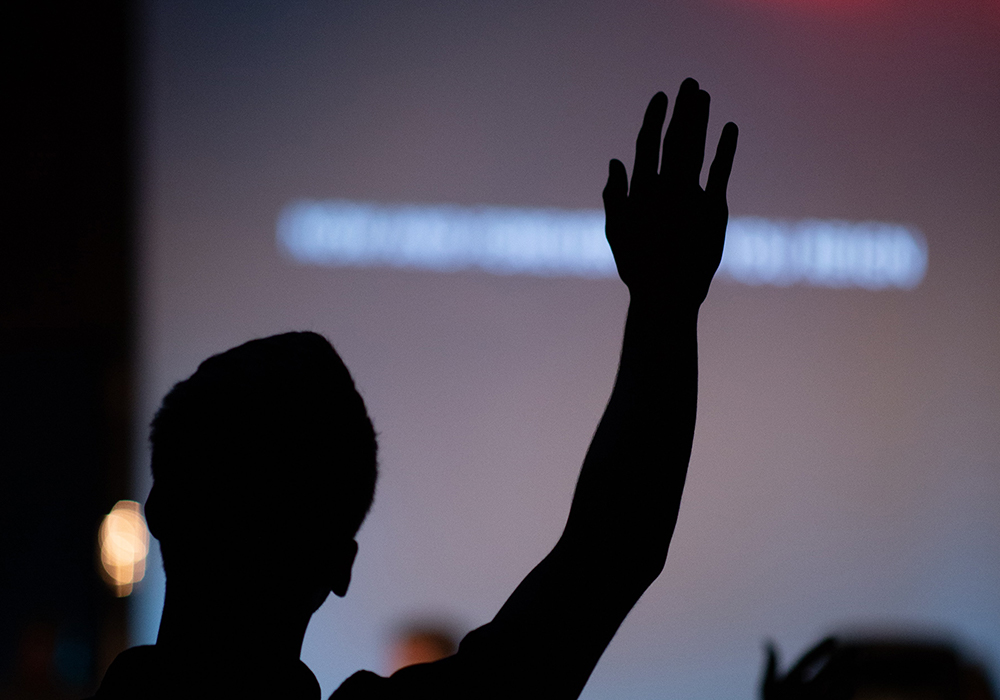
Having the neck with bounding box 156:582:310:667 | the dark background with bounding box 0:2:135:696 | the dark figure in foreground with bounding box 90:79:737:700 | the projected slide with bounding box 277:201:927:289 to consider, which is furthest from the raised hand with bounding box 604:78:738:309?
the dark background with bounding box 0:2:135:696

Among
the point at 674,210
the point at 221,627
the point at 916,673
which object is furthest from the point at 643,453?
the point at 916,673

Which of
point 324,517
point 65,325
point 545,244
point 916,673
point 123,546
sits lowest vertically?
point 916,673

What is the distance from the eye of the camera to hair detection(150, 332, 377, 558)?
47 centimetres

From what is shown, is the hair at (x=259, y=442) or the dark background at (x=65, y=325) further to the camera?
the dark background at (x=65, y=325)

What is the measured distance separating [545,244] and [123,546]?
1705 millimetres

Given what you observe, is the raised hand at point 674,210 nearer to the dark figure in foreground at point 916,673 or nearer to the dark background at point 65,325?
the dark figure in foreground at point 916,673

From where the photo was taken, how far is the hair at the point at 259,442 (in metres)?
0.47

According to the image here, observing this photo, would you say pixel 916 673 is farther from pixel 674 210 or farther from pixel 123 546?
pixel 123 546

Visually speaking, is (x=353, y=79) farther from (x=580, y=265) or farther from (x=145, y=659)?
(x=145, y=659)

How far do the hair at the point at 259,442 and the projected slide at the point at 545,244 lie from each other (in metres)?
1.89

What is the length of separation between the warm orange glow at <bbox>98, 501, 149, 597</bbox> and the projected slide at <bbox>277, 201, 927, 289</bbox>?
1018 millimetres

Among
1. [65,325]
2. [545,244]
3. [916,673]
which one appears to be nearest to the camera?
[916,673]

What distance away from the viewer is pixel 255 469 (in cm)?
47

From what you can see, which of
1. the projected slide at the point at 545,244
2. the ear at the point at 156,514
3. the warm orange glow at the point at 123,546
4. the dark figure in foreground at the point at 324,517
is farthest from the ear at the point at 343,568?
the warm orange glow at the point at 123,546
